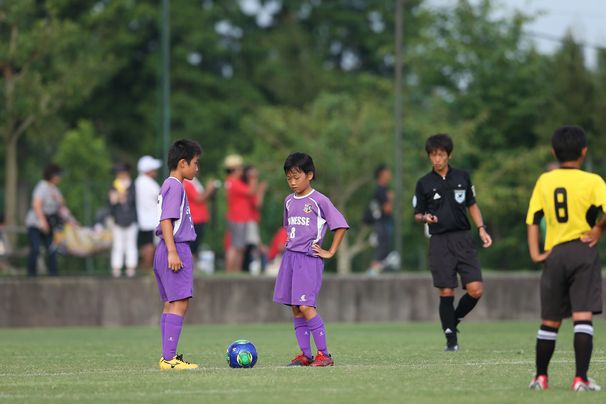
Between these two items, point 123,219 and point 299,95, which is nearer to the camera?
point 123,219

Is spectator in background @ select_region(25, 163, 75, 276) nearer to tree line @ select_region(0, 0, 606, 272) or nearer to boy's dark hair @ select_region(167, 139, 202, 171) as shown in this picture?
tree line @ select_region(0, 0, 606, 272)

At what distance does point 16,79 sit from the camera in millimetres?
29125

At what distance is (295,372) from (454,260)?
11.9 feet

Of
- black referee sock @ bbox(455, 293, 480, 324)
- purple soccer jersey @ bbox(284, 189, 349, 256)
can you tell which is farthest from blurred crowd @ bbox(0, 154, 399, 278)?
purple soccer jersey @ bbox(284, 189, 349, 256)

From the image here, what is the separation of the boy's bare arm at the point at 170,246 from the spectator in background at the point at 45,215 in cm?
1121

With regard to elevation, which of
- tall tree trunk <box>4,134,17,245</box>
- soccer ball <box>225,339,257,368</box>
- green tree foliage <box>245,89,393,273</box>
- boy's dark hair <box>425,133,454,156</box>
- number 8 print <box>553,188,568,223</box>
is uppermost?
green tree foliage <box>245,89,393,273</box>

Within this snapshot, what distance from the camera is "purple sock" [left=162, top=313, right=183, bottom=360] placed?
11.4 metres

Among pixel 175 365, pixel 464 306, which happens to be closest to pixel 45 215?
pixel 464 306

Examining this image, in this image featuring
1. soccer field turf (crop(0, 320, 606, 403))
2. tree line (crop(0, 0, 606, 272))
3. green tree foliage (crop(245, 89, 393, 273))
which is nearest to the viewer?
soccer field turf (crop(0, 320, 606, 403))

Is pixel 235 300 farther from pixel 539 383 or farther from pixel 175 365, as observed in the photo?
pixel 539 383

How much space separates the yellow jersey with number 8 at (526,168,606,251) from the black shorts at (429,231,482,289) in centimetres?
445

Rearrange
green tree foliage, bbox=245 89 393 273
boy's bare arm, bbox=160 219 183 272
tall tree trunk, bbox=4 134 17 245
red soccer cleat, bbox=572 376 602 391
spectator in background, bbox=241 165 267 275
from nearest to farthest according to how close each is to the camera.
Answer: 1. red soccer cleat, bbox=572 376 602 391
2. boy's bare arm, bbox=160 219 183 272
3. spectator in background, bbox=241 165 267 275
4. tall tree trunk, bbox=4 134 17 245
5. green tree foliage, bbox=245 89 393 273

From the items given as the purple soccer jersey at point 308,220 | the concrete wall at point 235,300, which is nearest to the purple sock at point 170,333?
the purple soccer jersey at point 308,220

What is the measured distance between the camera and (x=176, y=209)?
1141 cm
